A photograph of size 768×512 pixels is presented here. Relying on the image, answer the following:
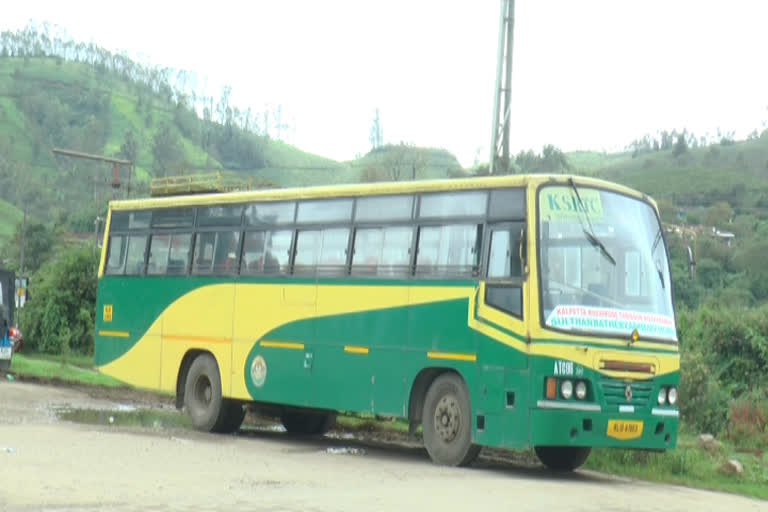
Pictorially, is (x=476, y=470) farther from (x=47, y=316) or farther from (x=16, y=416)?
(x=47, y=316)

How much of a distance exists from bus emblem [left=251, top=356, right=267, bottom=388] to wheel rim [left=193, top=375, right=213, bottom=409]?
142 centimetres

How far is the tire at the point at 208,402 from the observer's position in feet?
65.2

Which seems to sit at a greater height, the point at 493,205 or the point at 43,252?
the point at 43,252

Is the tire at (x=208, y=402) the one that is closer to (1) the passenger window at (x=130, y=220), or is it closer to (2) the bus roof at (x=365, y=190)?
(2) the bus roof at (x=365, y=190)

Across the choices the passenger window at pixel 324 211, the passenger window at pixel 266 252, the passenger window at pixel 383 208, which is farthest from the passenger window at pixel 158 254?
the passenger window at pixel 383 208

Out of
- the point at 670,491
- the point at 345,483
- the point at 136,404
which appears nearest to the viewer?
the point at 345,483

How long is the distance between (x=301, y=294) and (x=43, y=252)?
8156cm

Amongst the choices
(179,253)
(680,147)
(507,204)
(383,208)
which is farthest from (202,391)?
(680,147)

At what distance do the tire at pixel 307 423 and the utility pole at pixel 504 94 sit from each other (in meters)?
5.08

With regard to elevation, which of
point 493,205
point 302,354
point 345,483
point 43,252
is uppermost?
point 43,252

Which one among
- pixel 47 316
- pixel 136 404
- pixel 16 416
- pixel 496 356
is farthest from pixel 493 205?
pixel 47 316

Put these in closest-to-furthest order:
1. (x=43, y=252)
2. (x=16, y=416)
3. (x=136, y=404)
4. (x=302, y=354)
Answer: (x=302, y=354), (x=16, y=416), (x=136, y=404), (x=43, y=252)

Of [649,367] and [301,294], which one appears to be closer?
[649,367]

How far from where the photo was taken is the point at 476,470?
596 inches
